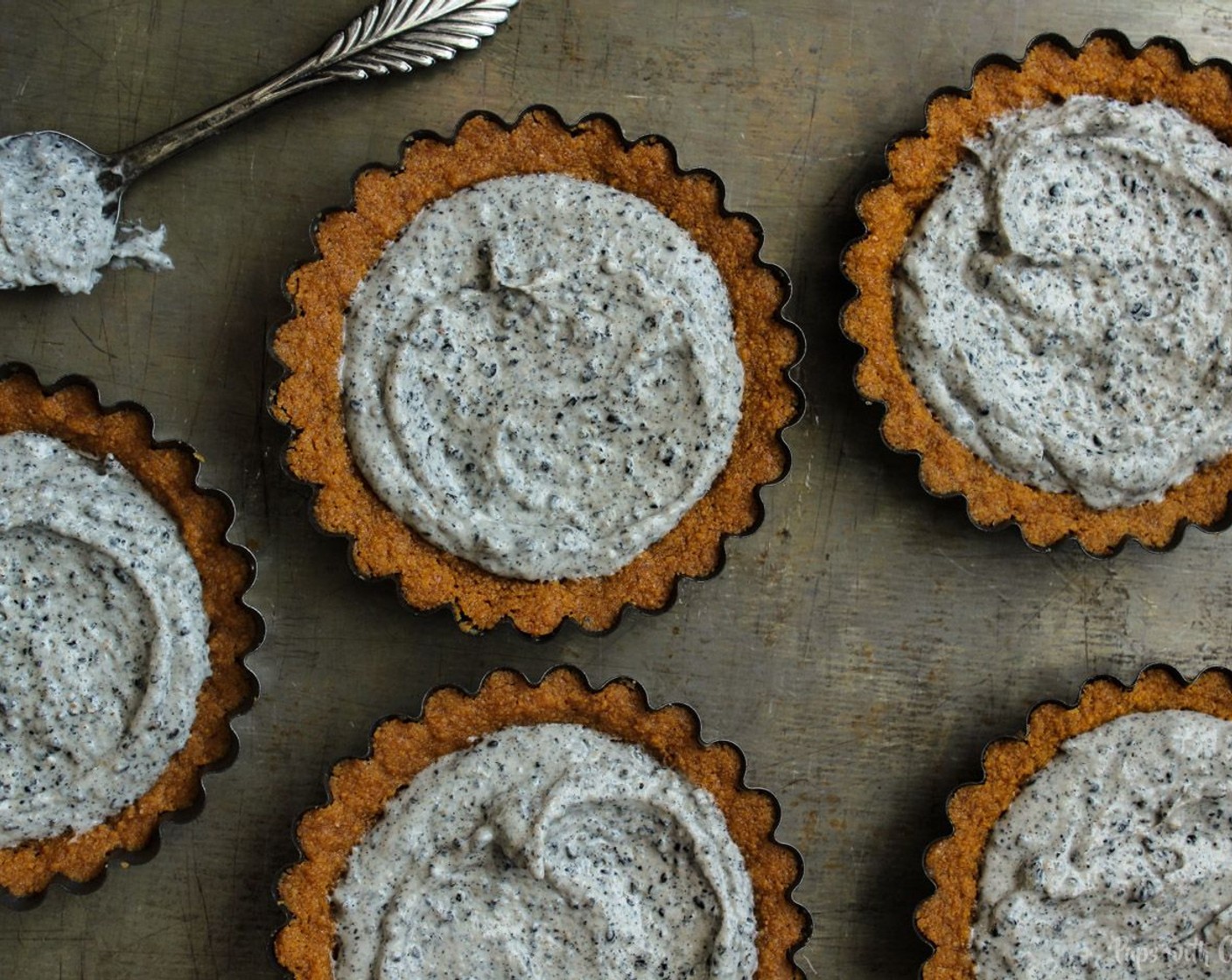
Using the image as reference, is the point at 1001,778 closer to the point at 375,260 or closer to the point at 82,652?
the point at 375,260

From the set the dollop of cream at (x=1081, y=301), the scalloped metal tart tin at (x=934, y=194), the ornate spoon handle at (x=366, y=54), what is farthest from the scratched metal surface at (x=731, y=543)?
the dollop of cream at (x=1081, y=301)

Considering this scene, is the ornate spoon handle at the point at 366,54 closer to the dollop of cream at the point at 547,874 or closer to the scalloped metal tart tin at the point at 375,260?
the scalloped metal tart tin at the point at 375,260

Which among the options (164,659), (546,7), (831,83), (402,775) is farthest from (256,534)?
(831,83)

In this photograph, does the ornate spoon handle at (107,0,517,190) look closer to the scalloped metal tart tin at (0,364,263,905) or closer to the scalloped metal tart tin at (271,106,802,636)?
the scalloped metal tart tin at (271,106,802,636)

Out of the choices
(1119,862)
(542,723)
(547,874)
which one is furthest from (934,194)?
(547,874)

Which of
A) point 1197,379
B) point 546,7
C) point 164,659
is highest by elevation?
point 546,7

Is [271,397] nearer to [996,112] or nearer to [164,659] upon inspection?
[164,659]
